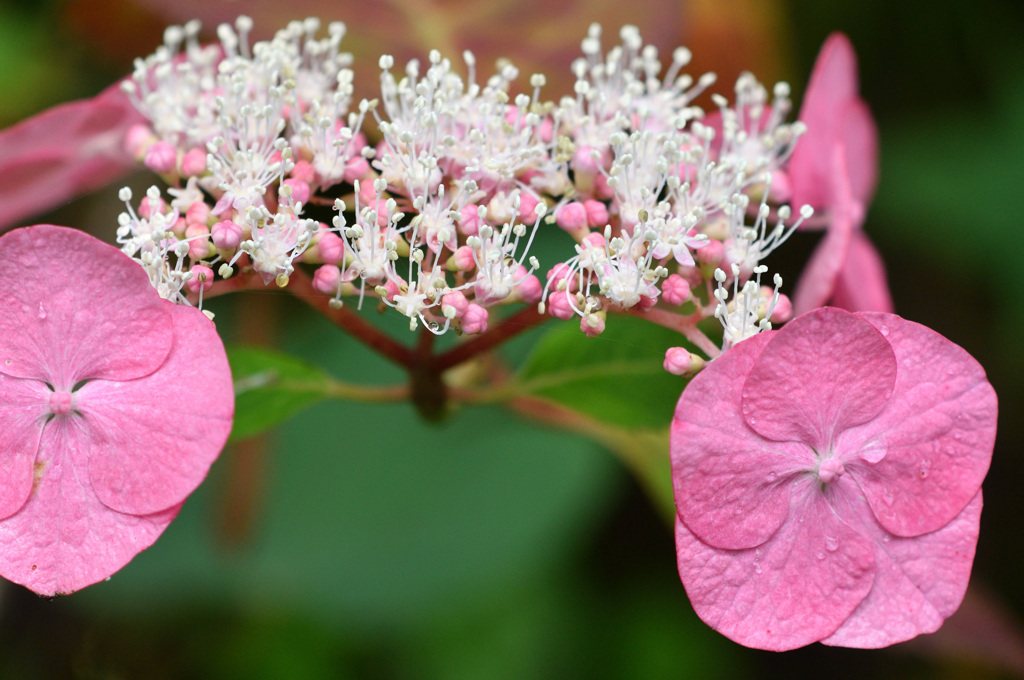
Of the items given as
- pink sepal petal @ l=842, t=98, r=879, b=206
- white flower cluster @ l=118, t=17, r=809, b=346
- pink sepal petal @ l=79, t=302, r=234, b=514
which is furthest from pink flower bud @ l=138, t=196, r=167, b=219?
pink sepal petal @ l=842, t=98, r=879, b=206

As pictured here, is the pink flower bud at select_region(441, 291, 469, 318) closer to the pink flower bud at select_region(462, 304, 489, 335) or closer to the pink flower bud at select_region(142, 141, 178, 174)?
the pink flower bud at select_region(462, 304, 489, 335)

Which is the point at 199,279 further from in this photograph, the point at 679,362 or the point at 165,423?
the point at 679,362

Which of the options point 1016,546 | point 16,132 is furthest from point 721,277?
point 1016,546

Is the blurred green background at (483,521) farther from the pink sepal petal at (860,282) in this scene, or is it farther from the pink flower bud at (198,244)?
the pink flower bud at (198,244)

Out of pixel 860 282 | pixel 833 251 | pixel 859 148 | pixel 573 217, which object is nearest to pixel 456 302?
pixel 573 217

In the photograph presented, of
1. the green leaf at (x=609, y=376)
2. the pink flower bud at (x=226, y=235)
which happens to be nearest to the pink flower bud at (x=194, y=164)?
the pink flower bud at (x=226, y=235)

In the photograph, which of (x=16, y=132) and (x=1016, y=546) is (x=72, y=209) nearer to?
(x=16, y=132)
